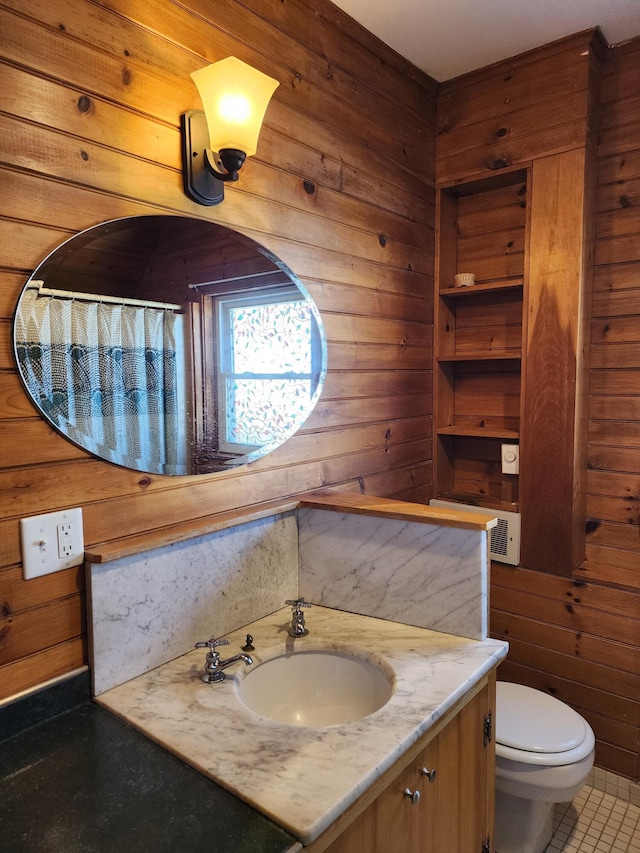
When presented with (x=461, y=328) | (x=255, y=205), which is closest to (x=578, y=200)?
(x=461, y=328)

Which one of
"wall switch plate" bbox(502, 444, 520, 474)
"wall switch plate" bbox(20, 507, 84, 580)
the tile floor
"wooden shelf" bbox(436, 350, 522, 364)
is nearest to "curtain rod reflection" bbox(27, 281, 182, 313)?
"wall switch plate" bbox(20, 507, 84, 580)

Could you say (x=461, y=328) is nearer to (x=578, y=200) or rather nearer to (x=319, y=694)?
(x=578, y=200)

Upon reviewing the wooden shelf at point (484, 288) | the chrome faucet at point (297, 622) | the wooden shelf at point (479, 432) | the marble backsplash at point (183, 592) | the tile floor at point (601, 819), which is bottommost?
the tile floor at point (601, 819)

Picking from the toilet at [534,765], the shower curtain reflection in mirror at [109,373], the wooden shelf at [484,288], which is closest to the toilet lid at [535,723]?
the toilet at [534,765]

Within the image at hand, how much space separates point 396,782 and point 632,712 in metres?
1.35

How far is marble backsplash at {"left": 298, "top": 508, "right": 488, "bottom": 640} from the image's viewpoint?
1465mm

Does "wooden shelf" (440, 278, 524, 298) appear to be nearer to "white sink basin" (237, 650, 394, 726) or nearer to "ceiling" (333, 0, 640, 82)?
"ceiling" (333, 0, 640, 82)

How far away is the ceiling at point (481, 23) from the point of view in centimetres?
180

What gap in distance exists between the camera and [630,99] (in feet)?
6.62

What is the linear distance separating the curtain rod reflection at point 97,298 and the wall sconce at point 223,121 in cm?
27

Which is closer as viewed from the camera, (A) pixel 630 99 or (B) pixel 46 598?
(B) pixel 46 598

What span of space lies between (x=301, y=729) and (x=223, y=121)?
1.27 meters

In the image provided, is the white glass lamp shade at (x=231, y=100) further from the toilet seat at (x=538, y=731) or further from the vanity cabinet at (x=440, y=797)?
the toilet seat at (x=538, y=731)

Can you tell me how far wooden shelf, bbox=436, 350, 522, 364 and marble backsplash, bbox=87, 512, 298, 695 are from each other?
3.36ft
